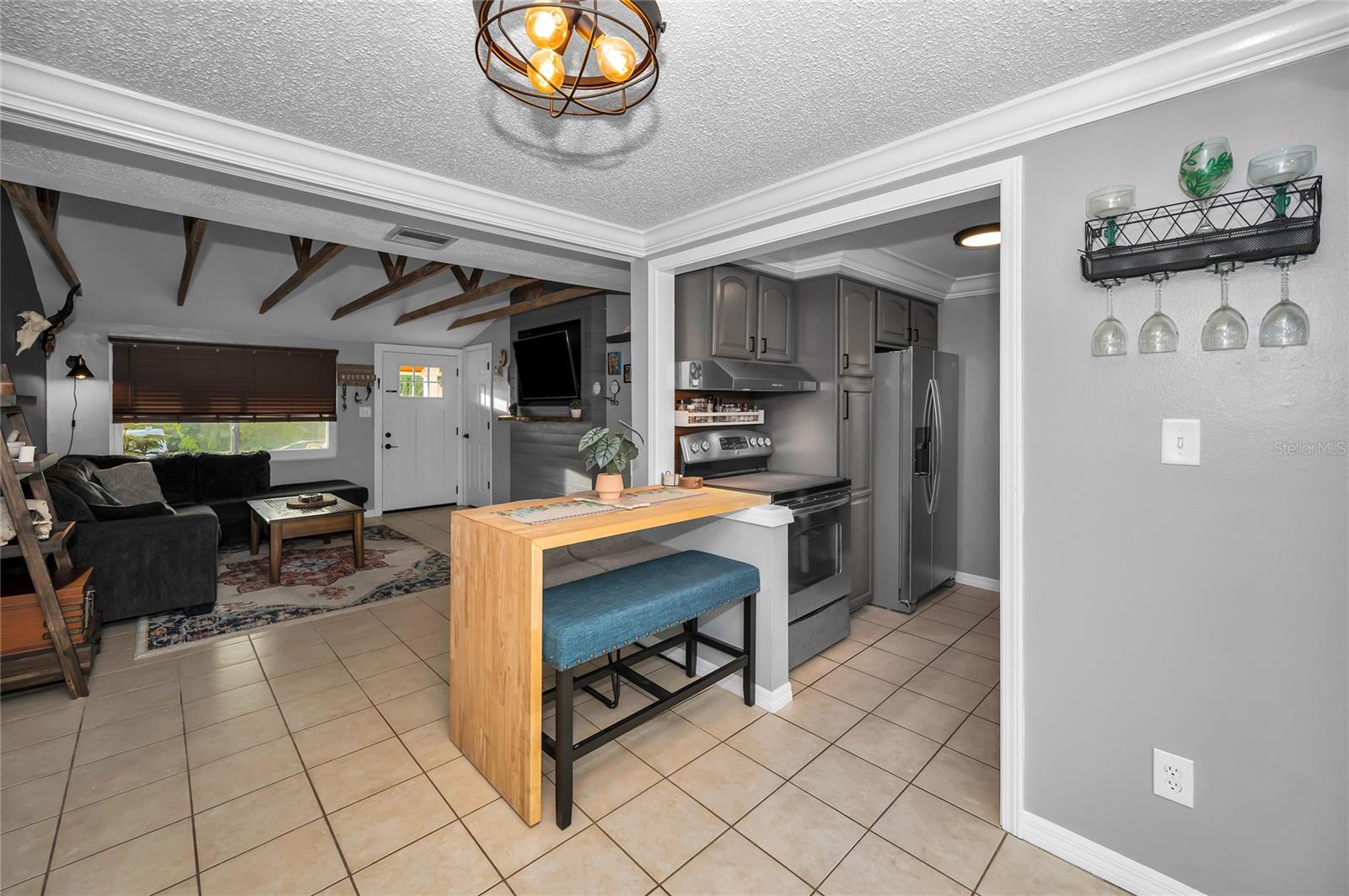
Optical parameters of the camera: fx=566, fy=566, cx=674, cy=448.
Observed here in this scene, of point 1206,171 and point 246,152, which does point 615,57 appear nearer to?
point 1206,171

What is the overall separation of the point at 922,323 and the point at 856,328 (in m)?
0.99

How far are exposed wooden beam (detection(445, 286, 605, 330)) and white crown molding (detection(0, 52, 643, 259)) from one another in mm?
1883

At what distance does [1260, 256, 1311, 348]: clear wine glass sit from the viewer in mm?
1374

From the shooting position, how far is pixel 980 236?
308cm

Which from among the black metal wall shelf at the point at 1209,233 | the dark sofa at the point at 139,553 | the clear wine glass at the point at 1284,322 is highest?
→ the black metal wall shelf at the point at 1209,233

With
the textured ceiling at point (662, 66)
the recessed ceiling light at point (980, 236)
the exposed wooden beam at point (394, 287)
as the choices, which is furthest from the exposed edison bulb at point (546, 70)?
the exposed wooden beam at point (394, 287)

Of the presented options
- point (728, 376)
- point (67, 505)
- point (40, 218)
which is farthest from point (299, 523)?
point (728, 376)

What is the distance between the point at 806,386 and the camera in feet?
12.0

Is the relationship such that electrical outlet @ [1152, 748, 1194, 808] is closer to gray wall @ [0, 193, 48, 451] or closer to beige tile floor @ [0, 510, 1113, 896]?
beige tile floor @ [0, 510, 1113, 896]

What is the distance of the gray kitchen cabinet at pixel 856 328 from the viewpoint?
12.1ft

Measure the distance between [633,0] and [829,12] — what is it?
650 millimetres

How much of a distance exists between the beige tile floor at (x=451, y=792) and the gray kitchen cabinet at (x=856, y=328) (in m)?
1.87

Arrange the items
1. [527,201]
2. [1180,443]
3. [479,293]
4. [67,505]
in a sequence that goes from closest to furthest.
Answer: [1180,443]
[527,201]
[67,505]
[479,293]

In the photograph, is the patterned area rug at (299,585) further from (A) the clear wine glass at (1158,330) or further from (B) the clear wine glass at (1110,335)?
(A) the clear wine glass at (1158,330)
